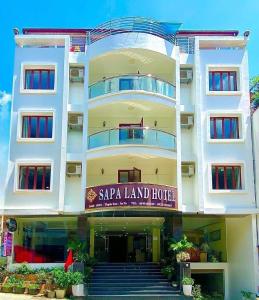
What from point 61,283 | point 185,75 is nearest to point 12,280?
point 61,283

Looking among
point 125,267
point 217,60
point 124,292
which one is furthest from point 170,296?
point 217,60

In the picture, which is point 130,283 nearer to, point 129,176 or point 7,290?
point 7,290

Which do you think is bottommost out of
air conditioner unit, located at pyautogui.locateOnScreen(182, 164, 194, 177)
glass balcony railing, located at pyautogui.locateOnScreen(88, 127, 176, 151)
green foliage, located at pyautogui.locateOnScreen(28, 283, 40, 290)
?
green foliage, located at pyautogui.locateOnScreen(28, 283, 40, 290)

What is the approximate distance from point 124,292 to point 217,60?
13086mm

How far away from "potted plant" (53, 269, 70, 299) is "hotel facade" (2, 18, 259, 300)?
Answer: 2519 millimetres

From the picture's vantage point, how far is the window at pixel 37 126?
24833 mm

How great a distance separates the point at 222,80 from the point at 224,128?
273 centimetres

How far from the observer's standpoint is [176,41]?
87.2 ft

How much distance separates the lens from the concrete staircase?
2136cm

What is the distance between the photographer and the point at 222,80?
1014 inches

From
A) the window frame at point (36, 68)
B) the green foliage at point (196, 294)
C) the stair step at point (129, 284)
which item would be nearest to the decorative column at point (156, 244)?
the stair step at point (129, 284)

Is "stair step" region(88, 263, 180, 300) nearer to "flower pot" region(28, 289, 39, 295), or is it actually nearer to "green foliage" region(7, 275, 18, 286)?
"flower pot" region(28, 289, 39, 295)

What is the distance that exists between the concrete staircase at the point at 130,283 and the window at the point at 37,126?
24.8 feet

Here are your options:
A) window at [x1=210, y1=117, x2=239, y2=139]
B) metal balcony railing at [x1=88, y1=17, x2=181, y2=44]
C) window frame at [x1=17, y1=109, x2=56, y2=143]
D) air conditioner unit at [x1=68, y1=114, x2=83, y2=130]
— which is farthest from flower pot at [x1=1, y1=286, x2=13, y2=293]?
metal balcony railing at [x1=88, y1=17, x2=181, y2=44]
